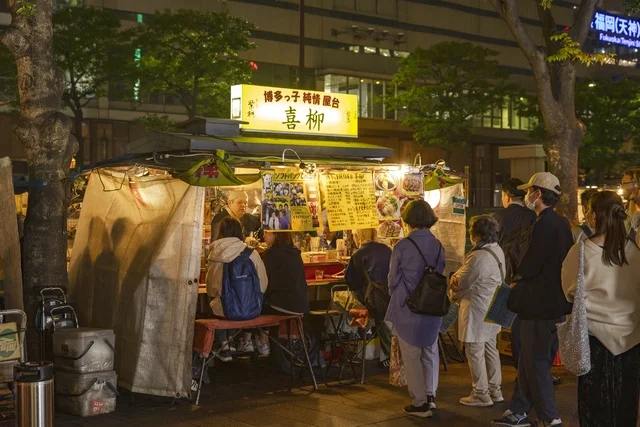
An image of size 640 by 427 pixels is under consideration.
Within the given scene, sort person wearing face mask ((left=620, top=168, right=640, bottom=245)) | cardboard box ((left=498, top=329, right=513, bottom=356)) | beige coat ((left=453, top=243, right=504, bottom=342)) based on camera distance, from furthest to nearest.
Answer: cardboard box ((left=498, top=329, right=513, bottom=356)) → person wearing face mask ((left=620, top=168, right=640, bottom=245)) → beige coat ((left=453, top=243, right=504, bottom=342))

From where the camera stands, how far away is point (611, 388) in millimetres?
6074

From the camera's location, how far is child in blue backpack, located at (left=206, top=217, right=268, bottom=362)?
910cm

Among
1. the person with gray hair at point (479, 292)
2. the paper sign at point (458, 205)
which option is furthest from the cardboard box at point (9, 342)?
the paper sign at point (458, 205)

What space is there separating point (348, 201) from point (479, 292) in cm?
258

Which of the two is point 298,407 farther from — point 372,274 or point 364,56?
point 364,56

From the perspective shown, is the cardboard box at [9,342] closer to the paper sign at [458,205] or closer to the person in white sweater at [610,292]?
the person in white sweater at [610,292]

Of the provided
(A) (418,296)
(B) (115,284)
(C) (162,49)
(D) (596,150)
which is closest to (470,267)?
(A) (418,296)

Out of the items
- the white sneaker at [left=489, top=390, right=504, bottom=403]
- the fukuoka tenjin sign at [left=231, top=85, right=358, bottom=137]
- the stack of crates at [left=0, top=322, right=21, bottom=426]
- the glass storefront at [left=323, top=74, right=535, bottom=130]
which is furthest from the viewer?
the glass storefront at [left=323, top=74, right=535, bottom=130]

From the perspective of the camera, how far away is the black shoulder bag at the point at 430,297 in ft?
26.5

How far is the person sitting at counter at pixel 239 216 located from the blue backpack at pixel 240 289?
2.48 m

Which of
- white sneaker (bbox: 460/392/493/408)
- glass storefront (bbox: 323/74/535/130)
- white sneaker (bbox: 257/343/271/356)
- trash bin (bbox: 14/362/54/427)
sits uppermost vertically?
glass storefront (bbox: 323/74/535/130)

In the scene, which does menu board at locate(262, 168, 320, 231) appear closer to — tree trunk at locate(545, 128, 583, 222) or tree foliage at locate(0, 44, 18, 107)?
tree trunk at locate(545, 128, 583, 222)

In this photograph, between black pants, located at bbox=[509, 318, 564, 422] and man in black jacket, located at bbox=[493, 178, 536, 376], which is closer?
black pants, located at bbox=[509, 318, 564, 422]

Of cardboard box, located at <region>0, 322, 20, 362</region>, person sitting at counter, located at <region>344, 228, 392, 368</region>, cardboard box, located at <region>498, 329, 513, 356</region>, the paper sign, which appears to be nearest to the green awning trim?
person sitting at counter, located at <region>344, 228, 392, 368</region>
